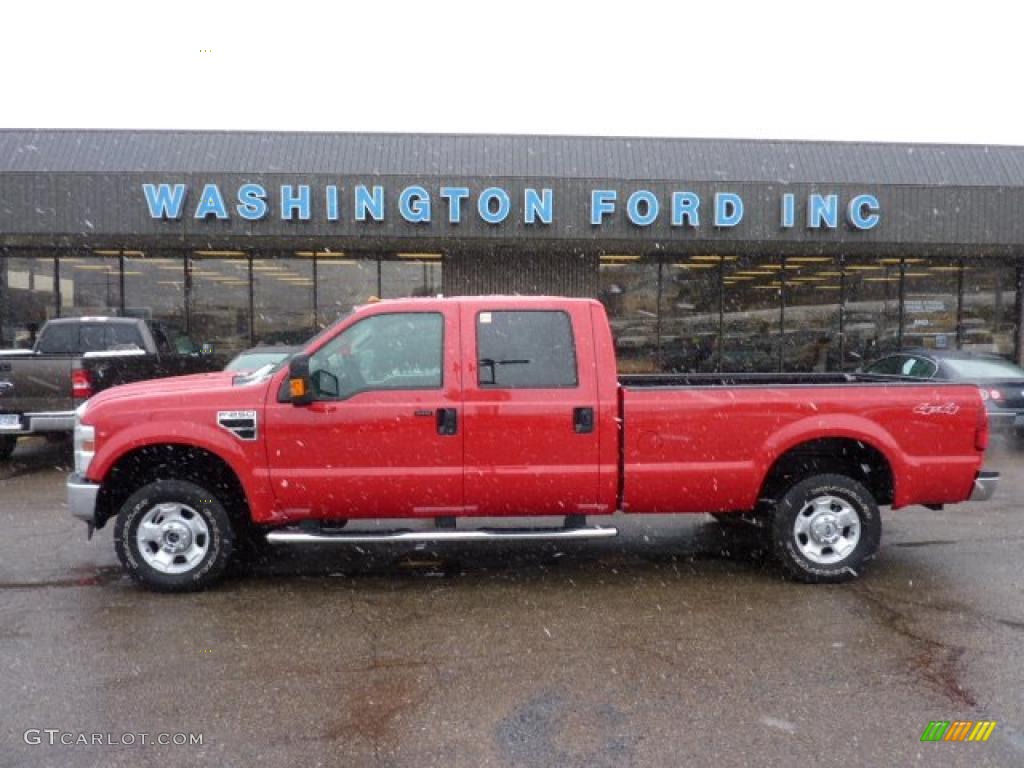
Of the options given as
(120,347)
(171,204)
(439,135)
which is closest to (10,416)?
(120,347)

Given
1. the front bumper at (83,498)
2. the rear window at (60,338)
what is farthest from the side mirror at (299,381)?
the rear window at (60,338)

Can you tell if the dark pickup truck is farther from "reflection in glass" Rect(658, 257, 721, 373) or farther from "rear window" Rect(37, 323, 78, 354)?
"reflection in glass" Rect(658, 257, 721, 373)

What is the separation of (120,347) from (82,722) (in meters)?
9.30

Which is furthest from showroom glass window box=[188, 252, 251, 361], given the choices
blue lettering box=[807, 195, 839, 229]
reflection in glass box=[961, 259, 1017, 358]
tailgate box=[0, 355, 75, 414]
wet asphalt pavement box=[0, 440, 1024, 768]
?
reflection in glass box=[961, 259, 1017, 358]

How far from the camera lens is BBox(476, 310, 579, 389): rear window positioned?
5.90 metres

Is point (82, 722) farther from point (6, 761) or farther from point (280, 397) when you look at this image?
point (280, 397)

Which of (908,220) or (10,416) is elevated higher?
(908,220)

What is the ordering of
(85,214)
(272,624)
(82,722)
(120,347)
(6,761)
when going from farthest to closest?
A: (85,214) < (120,347) < (272,624) < (82,722) < (6,761)

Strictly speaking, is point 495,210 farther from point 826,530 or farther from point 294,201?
point 826,530

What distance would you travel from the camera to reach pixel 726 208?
15.5 meters

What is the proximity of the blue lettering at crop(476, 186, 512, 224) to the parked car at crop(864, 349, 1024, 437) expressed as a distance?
6779 millimetres

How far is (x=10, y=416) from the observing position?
33.3ft

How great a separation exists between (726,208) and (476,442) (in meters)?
11.0
